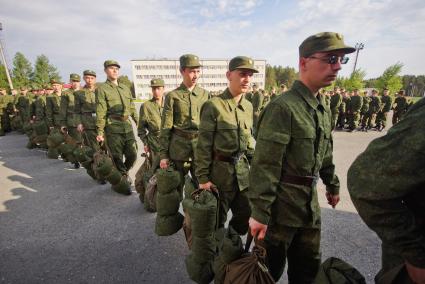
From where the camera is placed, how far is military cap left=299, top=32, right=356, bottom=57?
159 centimetres

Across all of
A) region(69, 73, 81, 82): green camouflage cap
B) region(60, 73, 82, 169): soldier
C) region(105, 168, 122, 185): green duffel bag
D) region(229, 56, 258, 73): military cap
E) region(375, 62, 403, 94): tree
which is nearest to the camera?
region(229, 56, 258, 73): military cap

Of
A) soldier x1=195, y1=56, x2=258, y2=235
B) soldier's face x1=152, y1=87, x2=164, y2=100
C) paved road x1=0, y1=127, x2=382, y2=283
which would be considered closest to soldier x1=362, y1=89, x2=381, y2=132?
paved road x1=0, y1=127, x2=382, y2=283

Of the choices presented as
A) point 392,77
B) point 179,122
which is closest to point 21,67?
point 179,122

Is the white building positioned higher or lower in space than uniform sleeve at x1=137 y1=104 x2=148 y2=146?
higher

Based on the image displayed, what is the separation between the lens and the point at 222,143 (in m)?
2.51

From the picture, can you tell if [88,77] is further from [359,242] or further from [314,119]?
[359,242]

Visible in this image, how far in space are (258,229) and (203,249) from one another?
34.9 inches

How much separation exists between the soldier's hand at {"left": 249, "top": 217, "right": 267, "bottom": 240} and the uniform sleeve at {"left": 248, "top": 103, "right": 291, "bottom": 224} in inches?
1.1

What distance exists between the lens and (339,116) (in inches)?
506

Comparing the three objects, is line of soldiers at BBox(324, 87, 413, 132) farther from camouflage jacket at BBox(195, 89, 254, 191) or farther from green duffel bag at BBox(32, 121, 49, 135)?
green duffel bag at BBox(32, 121, 49, 135)

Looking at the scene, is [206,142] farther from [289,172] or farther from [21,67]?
[21,67]

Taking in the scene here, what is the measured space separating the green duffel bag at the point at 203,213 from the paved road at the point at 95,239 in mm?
697

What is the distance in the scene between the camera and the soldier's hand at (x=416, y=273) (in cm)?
96

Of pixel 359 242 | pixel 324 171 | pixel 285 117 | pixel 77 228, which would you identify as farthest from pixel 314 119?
pixel 77 228
